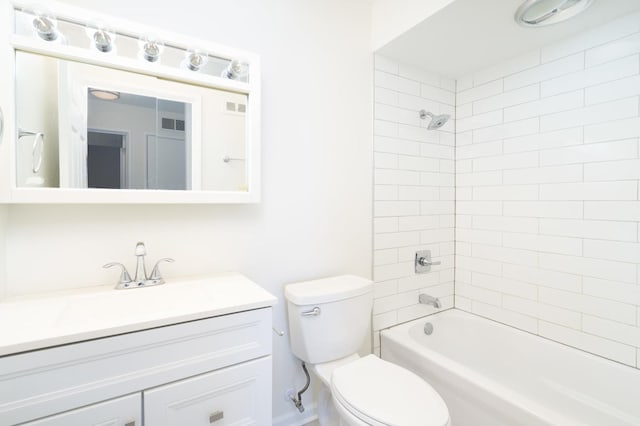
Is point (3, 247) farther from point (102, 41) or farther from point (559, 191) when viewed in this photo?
point (559, 191)

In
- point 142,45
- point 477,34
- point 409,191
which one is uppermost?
point 477,34

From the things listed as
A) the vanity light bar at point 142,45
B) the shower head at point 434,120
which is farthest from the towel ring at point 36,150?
the shower head at point 434,120

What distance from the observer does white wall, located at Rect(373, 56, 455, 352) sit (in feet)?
6.24

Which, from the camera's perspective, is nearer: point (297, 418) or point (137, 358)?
point (137, 358)

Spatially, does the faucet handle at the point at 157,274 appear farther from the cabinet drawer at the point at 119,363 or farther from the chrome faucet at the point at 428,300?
the chrome faucet at the point at 428,300

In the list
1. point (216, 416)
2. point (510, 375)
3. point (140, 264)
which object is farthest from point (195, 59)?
point (510, 375)

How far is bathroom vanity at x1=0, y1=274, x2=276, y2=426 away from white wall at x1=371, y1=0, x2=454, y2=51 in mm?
1555

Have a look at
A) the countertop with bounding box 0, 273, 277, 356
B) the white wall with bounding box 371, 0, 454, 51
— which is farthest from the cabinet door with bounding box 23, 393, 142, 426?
the white wall with bounding box 371, 0, 454, 51

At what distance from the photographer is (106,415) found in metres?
0.82

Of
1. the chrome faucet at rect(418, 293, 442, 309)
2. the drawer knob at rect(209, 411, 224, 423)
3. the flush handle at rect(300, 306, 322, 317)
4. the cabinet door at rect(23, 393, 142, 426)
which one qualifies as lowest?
the drawer knob at rect(209, 411, 224, 423)

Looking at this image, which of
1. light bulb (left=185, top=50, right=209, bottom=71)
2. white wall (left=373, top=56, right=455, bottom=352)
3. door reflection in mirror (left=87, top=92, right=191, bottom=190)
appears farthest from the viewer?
white wall (left=373, top=56, right=455, bottom=352)

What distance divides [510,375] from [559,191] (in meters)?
1.13

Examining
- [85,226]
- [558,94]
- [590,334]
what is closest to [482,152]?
[558,94]

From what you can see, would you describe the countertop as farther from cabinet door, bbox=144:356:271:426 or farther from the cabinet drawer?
cabinet door, bbox=144:356:271:426
